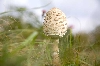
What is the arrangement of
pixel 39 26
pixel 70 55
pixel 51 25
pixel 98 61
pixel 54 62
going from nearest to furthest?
pixel 70 55 → pixel 54 62 → pixel 98 61 → pixel 51 25 → pixel 39 26

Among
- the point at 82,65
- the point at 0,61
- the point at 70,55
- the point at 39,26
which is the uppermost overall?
the point at 0,61

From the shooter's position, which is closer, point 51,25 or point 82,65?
point 82,65

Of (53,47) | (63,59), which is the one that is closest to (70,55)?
(63,59)

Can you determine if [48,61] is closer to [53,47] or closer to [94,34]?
[53,47]

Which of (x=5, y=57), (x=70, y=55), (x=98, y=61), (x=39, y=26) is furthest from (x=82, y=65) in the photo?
→ (x=5, y=57)

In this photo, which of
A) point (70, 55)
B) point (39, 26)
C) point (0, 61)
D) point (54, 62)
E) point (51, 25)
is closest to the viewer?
point (0, 61)

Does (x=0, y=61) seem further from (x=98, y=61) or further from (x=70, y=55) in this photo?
(x=98, y=61)

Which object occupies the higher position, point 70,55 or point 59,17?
point 59,17
